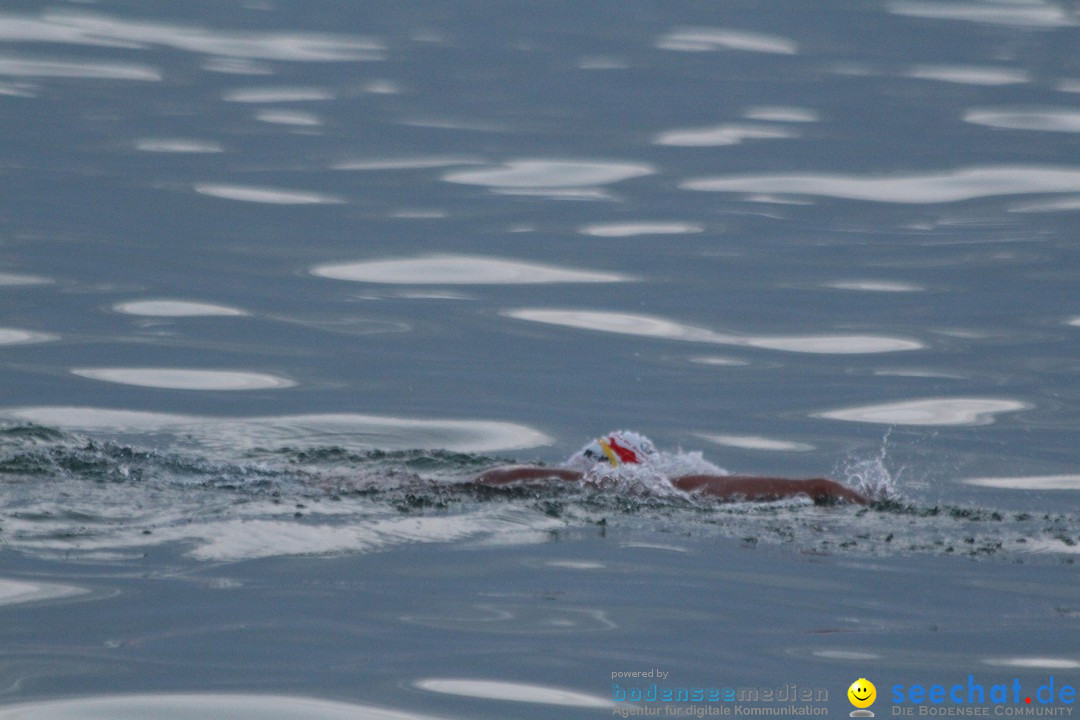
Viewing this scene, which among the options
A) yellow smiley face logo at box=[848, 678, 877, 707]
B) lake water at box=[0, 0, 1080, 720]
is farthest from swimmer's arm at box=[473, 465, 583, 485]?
yellow smiley face logo at box=[848, 678, 877, 707]

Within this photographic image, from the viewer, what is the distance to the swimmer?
10.0m

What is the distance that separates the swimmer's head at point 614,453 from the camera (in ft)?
34.8

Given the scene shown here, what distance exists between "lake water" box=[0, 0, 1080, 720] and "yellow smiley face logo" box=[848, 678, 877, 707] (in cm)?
4

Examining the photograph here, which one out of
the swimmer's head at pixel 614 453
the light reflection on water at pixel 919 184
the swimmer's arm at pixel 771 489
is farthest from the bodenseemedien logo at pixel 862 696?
the light reflection on water at pixel 919 184

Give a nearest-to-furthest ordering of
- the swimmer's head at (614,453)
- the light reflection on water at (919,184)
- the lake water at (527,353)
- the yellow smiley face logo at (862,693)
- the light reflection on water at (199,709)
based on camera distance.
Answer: the light reflection on water at (199,709)
the yellow smiley face logo at (862,693)
the lake water at (527,353)
the swimmer's head at (614,453)
the light reflection on water at (919,184)

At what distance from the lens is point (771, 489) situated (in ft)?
33.1

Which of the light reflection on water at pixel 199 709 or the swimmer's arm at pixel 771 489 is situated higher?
the swimmer's arm at pixel 771 489

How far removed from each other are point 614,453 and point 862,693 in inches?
147

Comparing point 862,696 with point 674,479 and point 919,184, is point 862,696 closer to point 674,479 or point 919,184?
point 674,479

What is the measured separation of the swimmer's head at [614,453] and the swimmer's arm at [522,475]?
252mm

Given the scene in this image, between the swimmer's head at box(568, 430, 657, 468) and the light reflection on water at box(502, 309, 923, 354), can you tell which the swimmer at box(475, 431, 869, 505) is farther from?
the light reflection on water at box(502, 309, 923, 354)

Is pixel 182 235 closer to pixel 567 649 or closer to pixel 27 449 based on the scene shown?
pixel 27 449

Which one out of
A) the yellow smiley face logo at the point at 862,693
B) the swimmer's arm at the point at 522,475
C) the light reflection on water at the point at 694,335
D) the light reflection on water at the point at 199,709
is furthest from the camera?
the light reflection on water at the point at 694,335

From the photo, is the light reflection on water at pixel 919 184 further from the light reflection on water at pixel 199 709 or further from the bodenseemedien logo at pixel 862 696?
the light reflection on water at pixel 199 709
